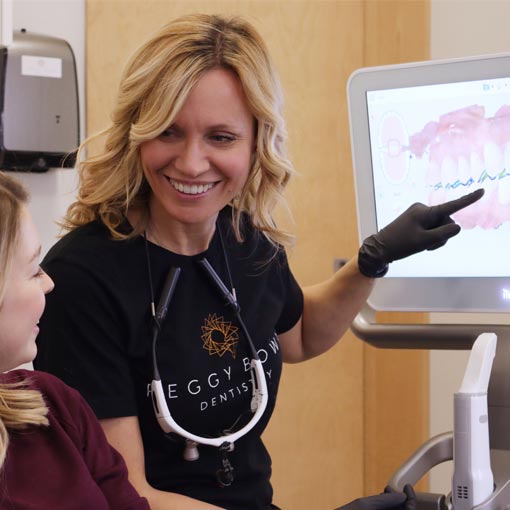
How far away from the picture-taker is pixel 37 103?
6.66ft

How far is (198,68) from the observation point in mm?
1348

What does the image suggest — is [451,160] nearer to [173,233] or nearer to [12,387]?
[173,233]

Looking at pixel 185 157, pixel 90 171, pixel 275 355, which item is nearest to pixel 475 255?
pixel 275 355

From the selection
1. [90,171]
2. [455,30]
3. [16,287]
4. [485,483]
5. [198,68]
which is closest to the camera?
[16,287]

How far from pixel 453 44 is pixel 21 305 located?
Result: 1895 millimetres

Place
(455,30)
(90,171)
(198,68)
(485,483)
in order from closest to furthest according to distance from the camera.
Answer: (485,483)
(198,68)
(90,171)
(455,30)

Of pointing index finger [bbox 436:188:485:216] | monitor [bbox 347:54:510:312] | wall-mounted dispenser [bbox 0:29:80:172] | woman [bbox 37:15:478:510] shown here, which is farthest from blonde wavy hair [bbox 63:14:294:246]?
wall-mounted dispenser [bbox 0:29:80:172]

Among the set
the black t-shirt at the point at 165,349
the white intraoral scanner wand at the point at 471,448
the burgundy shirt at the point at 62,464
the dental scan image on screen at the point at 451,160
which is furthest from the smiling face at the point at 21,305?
the dental scan image on screen at the point at 451,160

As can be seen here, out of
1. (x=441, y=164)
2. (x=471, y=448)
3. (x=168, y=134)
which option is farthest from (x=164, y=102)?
(x=471, y=448)

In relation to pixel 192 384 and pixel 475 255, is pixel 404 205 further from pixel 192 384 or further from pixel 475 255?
pixel 192 384

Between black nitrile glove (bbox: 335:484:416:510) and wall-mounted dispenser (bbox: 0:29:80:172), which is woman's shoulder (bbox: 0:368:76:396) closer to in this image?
black nitrile glove (bbox: 335:484:416:510)

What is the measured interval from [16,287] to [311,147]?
1725 millimetres

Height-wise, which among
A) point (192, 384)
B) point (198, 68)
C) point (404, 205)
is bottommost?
point (192, 384)

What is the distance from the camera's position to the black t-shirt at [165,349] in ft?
4.32
